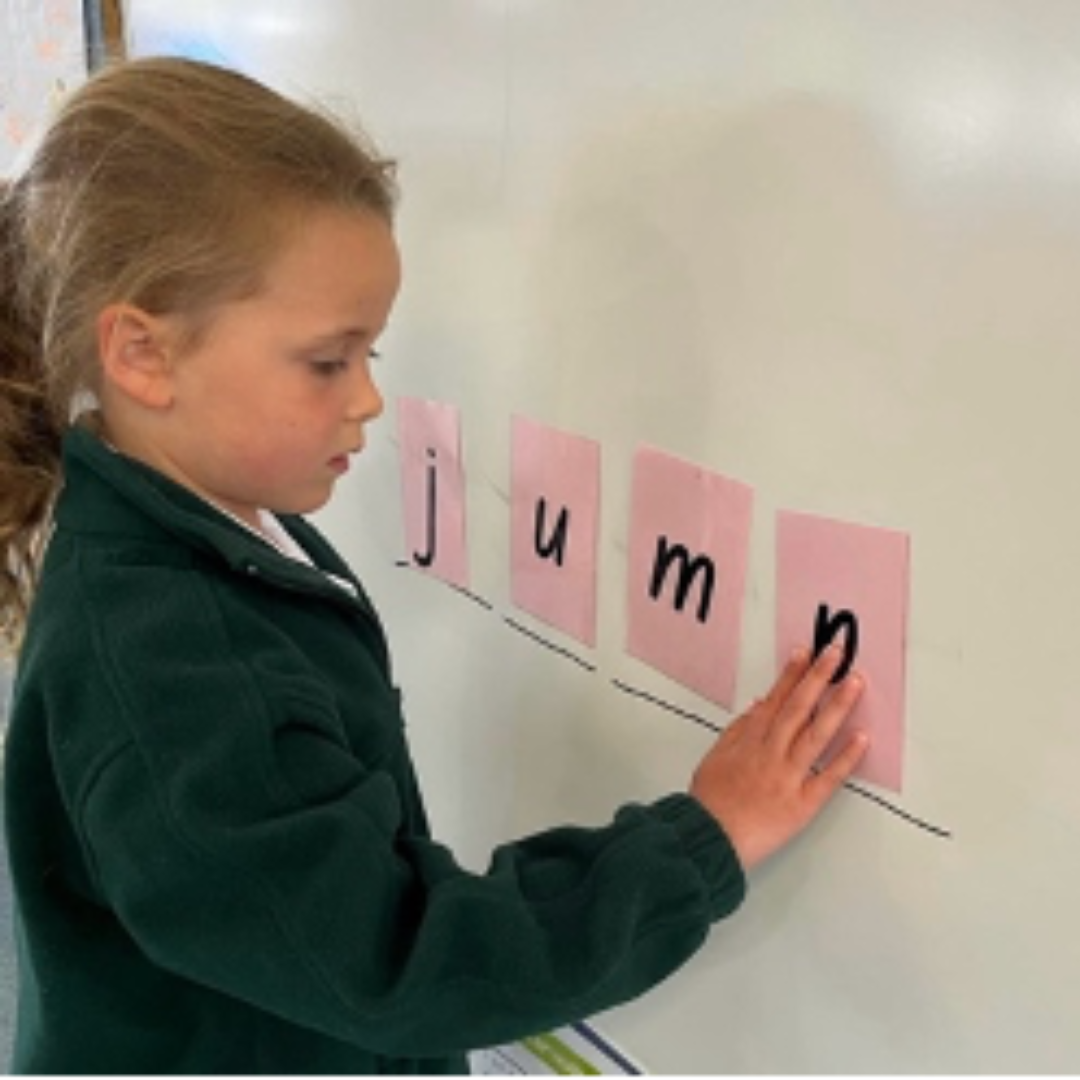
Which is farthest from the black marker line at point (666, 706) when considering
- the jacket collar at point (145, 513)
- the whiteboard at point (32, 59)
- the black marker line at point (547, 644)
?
the whiteboard at point (32, 59)

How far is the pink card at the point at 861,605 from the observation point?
0.53 m

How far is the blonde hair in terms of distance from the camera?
55 cm

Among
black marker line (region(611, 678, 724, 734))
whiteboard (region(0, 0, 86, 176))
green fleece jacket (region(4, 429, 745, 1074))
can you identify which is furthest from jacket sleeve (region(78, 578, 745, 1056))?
whiteboard (region(0, 0, 86, 176))

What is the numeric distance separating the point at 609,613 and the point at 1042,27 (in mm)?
357

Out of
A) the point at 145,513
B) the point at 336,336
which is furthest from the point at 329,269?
the point at 145,513

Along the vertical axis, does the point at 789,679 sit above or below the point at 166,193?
below

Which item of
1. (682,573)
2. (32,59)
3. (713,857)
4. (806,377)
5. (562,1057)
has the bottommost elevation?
(562,1057)

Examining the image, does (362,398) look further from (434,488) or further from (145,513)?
(434,488)

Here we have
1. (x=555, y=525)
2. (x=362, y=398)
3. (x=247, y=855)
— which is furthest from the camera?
(x=555, y=525)

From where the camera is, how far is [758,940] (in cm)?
65

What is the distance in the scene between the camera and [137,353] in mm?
569

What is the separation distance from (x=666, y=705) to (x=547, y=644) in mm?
106

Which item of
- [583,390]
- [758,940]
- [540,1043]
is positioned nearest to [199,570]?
[583,390]

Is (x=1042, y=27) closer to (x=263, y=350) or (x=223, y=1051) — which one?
(x=263, y=350)
